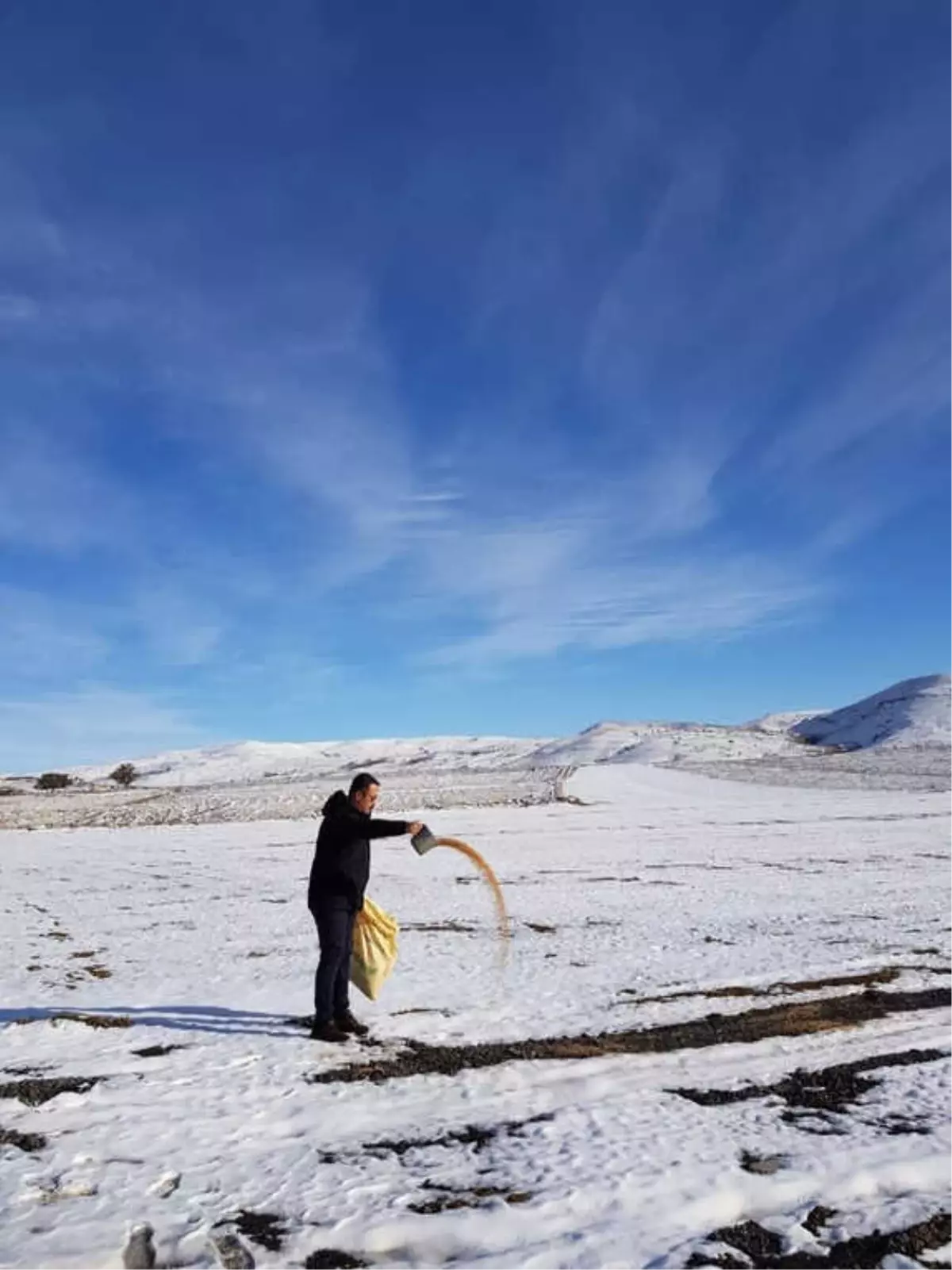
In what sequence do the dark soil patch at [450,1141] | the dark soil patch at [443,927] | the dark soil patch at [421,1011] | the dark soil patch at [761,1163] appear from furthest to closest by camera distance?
the dark soil patch at [443,927]
the dark soil patch at [421,1011]
the dark soil patch at [450,1141]
the dark soil patch at [761,1163]

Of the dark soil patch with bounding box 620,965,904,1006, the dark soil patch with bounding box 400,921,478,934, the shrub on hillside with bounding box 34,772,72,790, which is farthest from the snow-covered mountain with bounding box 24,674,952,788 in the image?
the dark soil patch with bounding box 620,965,904,1006

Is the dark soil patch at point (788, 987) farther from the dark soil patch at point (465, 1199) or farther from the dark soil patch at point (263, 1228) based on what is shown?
the dark soil patch at point (263, 1228)

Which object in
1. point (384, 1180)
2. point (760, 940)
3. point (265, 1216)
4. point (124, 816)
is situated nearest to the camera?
point (265, 1216)

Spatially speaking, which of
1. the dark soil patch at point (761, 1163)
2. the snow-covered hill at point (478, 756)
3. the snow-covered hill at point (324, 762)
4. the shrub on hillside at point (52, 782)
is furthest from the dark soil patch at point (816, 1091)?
the snow-covered hill at point (324, 762)

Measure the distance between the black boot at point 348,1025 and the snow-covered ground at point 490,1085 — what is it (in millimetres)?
354

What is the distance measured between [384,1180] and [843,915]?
40.6ft

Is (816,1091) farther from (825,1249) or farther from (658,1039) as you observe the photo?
(825,1249)

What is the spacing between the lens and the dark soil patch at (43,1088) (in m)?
7.78

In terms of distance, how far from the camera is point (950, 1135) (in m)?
6.90

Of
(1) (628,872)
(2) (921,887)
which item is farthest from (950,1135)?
(1) (628,872)

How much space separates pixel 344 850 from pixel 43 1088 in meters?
3.25

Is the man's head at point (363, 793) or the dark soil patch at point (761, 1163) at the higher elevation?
the man's head at point (363, 793)

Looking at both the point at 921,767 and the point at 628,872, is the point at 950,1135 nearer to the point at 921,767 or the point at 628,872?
the point at 628,872

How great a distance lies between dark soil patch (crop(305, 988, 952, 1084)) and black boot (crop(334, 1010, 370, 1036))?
1.90 ft
